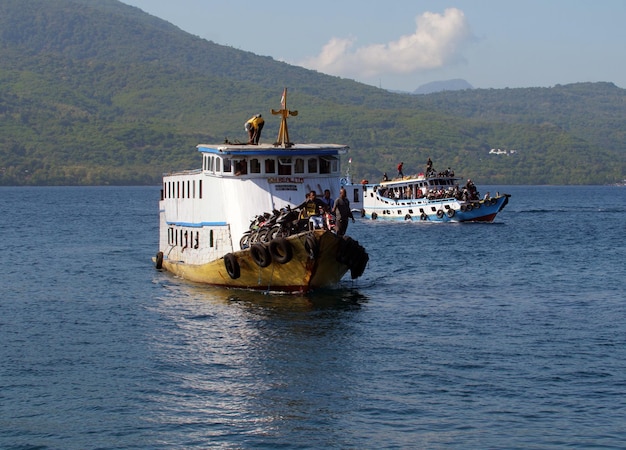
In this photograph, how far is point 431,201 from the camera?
96125 millimetres

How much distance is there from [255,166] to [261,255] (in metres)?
4.61

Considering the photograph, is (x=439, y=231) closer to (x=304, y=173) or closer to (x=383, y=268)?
(x=383, y=268)

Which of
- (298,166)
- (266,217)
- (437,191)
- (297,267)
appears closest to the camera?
(297,267)

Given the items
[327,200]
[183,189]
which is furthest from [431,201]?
[327,200]

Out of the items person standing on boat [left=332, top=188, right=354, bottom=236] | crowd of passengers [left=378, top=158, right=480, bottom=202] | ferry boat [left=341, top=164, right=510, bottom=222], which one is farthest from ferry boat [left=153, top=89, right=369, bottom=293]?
crowd of passengers [left=378, top=158, right=480, bottom=202]

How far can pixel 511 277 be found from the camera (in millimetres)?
52188

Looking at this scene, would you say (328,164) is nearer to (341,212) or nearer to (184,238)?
(341,212)

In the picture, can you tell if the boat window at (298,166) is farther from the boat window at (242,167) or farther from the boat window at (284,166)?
the boat window at (242,167)

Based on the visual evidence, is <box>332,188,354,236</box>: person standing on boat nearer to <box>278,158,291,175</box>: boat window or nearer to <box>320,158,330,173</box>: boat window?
<box>278,158,291,175</box>: boat window

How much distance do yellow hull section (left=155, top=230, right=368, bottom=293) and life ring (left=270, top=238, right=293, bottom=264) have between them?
0.27ft

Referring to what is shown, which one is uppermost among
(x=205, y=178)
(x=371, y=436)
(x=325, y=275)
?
(x=205, y=178)

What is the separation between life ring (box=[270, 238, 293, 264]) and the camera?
39406 millimetres

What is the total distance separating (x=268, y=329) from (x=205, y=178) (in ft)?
40.0

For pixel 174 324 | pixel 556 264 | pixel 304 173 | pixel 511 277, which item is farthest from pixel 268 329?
pixel 556 264
